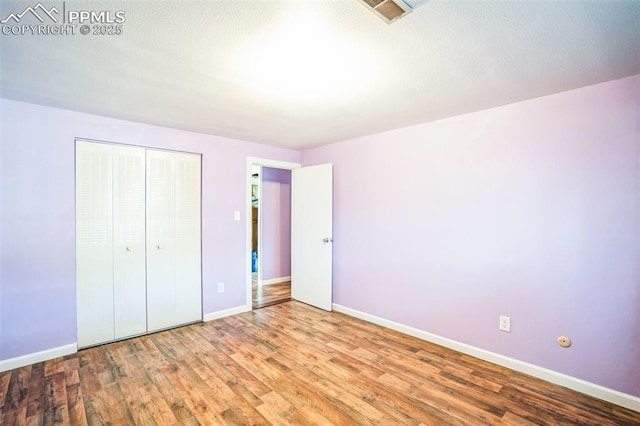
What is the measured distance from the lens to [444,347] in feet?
9.48

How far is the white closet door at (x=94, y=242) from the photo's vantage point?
9.17 ft

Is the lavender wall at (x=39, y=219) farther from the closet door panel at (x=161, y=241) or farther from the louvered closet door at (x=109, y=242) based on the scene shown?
the closet door panel at (x=161, y=241)

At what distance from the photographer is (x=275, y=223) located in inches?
218

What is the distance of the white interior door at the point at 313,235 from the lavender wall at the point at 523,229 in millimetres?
649

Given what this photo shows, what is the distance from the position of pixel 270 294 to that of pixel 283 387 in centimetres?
261

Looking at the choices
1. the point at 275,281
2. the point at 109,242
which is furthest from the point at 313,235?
the point at 109,242

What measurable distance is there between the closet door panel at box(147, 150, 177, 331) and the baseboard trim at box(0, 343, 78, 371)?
0.67 meters

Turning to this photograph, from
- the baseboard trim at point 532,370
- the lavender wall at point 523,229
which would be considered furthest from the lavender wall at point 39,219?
the baseboard trim at point 532,370

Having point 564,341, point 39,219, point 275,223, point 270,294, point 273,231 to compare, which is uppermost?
point 39,219

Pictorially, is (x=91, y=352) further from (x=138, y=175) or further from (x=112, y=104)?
(x=112, y=104)

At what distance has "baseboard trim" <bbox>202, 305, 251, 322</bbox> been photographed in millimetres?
3598

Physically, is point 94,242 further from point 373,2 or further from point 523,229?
point 523,229

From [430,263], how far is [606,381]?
→ 1.48 m

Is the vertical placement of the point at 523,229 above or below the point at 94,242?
above
